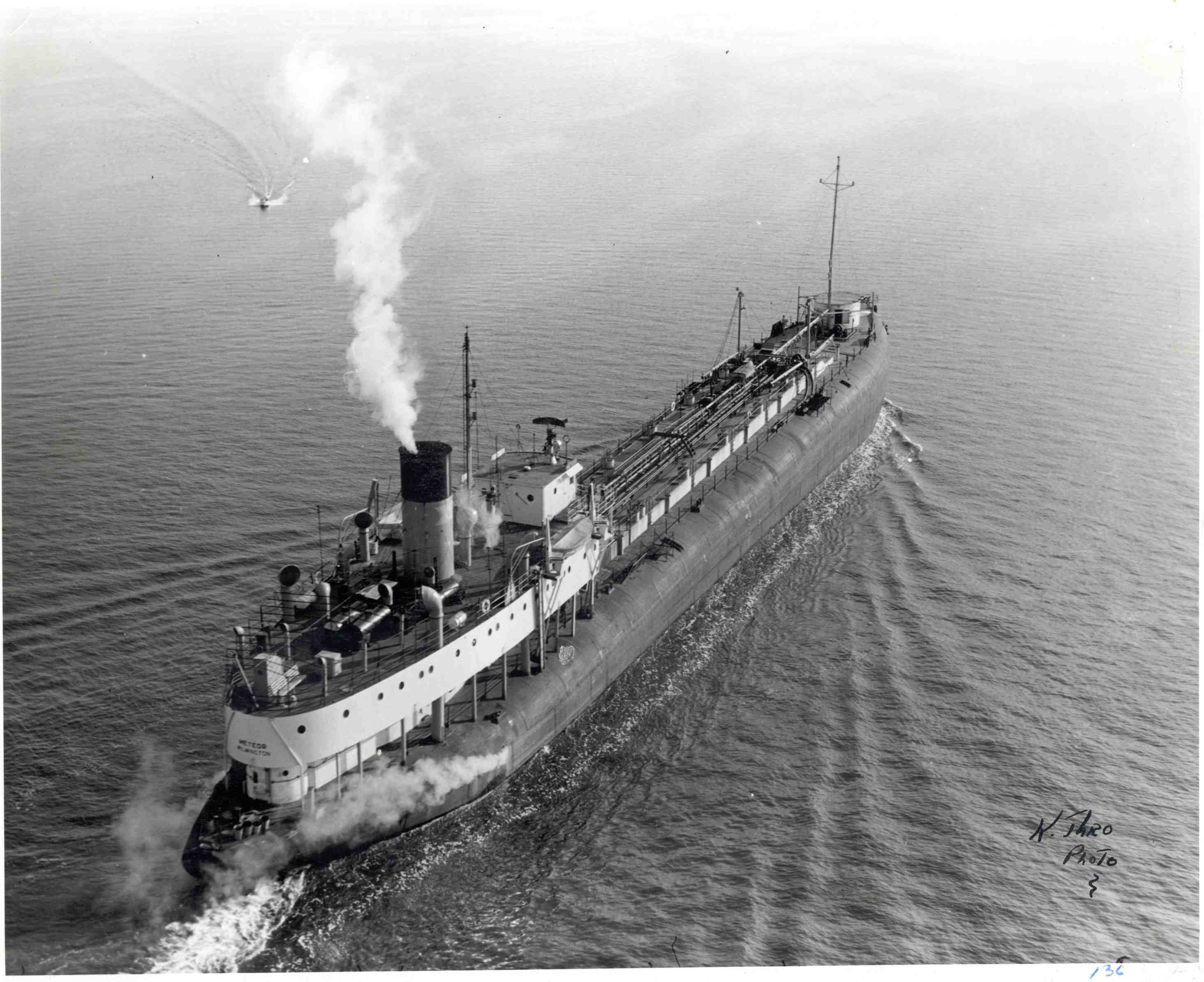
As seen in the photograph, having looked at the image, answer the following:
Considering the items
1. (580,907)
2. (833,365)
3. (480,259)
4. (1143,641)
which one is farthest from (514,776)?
(480,259)

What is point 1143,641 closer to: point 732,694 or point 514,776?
point 732,694

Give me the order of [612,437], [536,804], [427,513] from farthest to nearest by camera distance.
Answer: [612,437] → [427,513] → [536,804]

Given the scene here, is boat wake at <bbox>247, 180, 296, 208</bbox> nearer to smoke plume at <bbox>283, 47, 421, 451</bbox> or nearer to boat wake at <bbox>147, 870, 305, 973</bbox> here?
smoke plume at <bbox>283, 47, 421, 451</bbox>

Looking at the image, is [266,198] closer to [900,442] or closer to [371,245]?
[371,245]

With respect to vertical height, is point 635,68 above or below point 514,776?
above

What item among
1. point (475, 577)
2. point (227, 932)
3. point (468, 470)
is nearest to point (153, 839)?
point (227, 932)

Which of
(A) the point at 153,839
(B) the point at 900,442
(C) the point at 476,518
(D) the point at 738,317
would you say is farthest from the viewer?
(D) the point at 738,317
